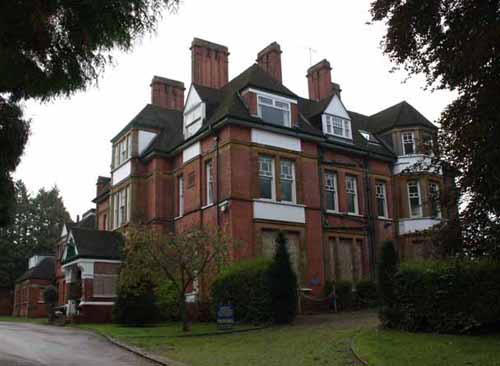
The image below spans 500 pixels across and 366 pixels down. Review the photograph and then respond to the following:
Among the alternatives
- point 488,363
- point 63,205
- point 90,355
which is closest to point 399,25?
point 488,363

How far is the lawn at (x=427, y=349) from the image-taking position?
11.8m

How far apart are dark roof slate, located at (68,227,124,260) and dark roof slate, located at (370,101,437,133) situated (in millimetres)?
17708

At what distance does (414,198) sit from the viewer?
33.9 meters

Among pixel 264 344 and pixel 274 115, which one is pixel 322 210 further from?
A: pixel 264 344

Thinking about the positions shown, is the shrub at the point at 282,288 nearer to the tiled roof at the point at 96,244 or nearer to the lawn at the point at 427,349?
the lawn at the point at 427,349

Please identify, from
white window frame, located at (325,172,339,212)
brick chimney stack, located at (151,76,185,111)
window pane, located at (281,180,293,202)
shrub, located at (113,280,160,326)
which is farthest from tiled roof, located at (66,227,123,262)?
white window frame, located at (325,172,339,212)

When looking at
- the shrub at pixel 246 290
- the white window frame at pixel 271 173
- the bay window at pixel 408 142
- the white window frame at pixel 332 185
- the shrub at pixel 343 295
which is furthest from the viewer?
the bay window at pixel 408 142

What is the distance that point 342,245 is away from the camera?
30516mm

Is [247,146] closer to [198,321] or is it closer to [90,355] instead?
[198,321]

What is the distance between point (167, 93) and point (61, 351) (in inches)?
1002

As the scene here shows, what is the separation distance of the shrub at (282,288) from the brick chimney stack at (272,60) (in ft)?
52.9

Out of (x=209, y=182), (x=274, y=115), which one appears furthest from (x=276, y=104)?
(x=209, y=182)

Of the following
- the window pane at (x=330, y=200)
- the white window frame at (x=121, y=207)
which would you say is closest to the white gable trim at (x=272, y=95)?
the window pane at (x=330, y=200)

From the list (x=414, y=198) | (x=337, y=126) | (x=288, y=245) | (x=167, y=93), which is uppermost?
(x=167, y=93)
